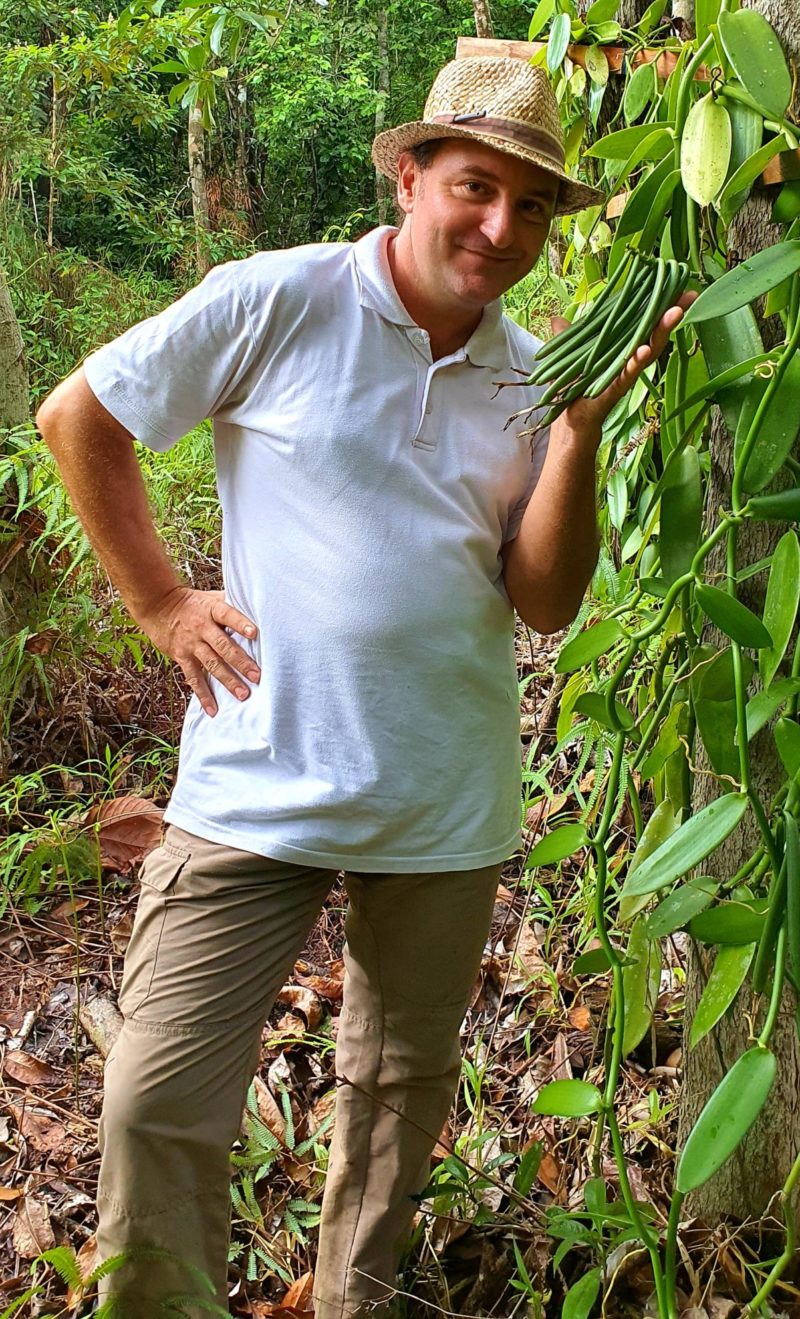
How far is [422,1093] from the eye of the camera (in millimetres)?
1266

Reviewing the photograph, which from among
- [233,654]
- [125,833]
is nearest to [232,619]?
[233,654]

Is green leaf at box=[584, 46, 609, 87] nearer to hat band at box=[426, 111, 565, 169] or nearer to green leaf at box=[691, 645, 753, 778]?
hat band at box=[426, 111, 565, 169]

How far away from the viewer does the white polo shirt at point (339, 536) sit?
1.07 metres

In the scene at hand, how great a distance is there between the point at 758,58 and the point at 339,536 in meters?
0.53

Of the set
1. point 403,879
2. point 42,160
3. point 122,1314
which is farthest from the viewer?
point 42,160

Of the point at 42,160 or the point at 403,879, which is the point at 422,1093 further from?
the point at 42,160

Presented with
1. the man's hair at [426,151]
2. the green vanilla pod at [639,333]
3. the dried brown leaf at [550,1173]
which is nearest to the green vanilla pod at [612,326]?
the green vanilla pod at [639,333]

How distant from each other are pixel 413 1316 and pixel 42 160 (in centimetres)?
677

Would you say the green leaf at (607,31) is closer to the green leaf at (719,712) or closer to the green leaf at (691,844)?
the green leaf at (719,712)

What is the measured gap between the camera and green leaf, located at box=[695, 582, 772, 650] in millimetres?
684

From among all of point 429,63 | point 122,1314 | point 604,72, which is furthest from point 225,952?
point 429,63

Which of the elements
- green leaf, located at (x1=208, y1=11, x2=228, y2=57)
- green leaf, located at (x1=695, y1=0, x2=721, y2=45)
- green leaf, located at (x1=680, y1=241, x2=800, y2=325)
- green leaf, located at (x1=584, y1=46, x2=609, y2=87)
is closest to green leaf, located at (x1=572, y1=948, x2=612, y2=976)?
green leaf, located at (x1=680, y1=241, x2=800, y2=325)

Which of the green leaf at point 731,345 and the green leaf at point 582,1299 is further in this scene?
the green leaf at point 582,1299

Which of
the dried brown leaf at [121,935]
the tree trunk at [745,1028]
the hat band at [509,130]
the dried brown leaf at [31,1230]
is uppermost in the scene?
the hat band at [509,130]
